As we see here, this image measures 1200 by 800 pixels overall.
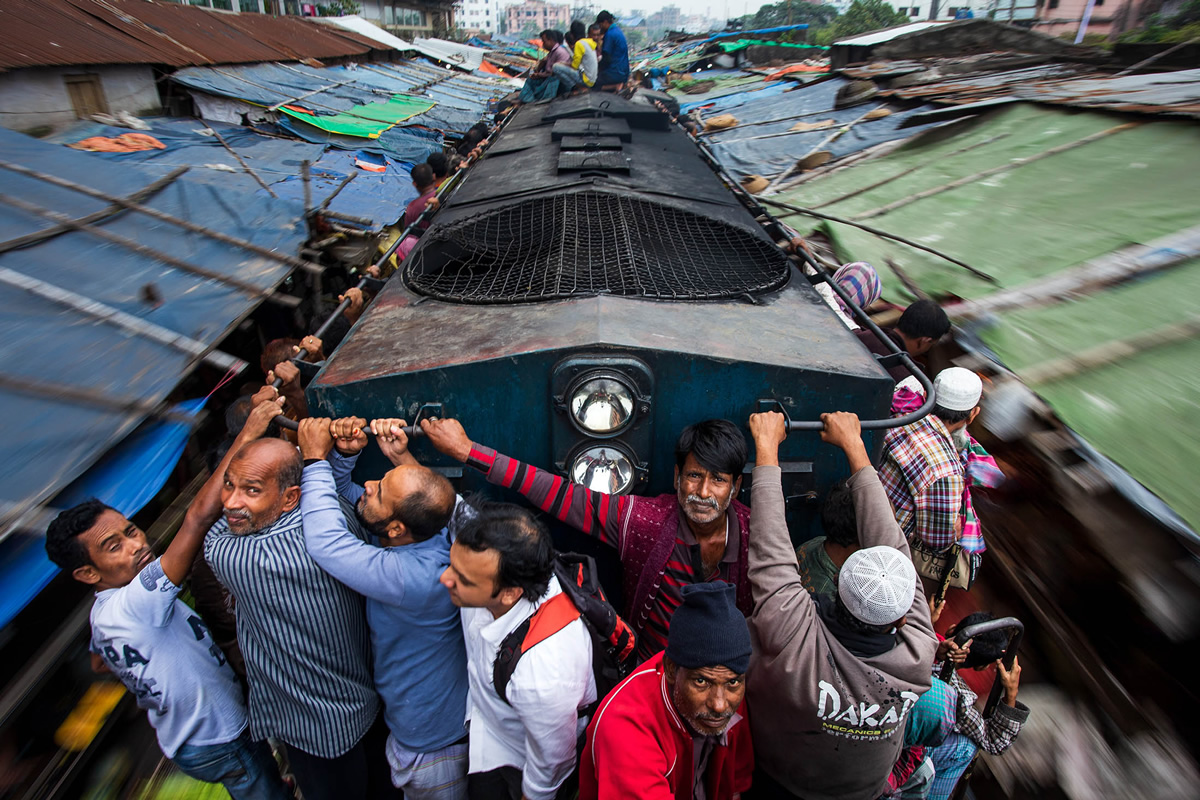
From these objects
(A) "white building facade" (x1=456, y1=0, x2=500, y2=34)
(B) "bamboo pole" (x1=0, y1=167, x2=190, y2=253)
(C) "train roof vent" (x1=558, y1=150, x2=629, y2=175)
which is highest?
(A) "white building facade" (x1=456, y1=0, x2=500, y2=34)

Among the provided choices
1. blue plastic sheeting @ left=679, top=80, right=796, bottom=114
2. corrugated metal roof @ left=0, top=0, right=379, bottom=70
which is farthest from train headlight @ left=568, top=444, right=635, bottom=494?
blue plastic sheeting @ left=679, top=80, right=796, bottom=114

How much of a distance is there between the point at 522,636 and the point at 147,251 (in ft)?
11.1

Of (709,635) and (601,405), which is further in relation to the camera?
(601,405)

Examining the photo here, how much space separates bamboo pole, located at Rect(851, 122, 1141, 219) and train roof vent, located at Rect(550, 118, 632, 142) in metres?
2.01

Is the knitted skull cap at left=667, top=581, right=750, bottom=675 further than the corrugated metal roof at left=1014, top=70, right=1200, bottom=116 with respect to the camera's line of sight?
No

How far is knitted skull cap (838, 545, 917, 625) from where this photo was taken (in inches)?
61.4

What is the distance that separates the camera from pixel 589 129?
523cm

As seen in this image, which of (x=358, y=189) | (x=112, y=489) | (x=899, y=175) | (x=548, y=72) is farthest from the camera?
(x=548, y=72)

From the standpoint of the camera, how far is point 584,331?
7.54 ft

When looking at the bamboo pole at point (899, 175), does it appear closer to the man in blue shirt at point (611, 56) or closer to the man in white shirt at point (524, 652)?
the man in blue shirt at point (611, 56)

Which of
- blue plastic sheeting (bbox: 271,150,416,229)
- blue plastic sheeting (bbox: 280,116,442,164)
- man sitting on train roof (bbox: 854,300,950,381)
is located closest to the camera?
man sitting on train roof (bbox: 854,300,950,381)

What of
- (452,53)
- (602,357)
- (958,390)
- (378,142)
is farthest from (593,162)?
(452,53)

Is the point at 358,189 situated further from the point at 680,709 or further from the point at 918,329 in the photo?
the point at 680,709

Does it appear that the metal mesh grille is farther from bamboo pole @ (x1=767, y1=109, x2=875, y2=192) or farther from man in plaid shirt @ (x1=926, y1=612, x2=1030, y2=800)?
bamboo pole @ (x1=767, y1=109, x2=875, y2=192)
